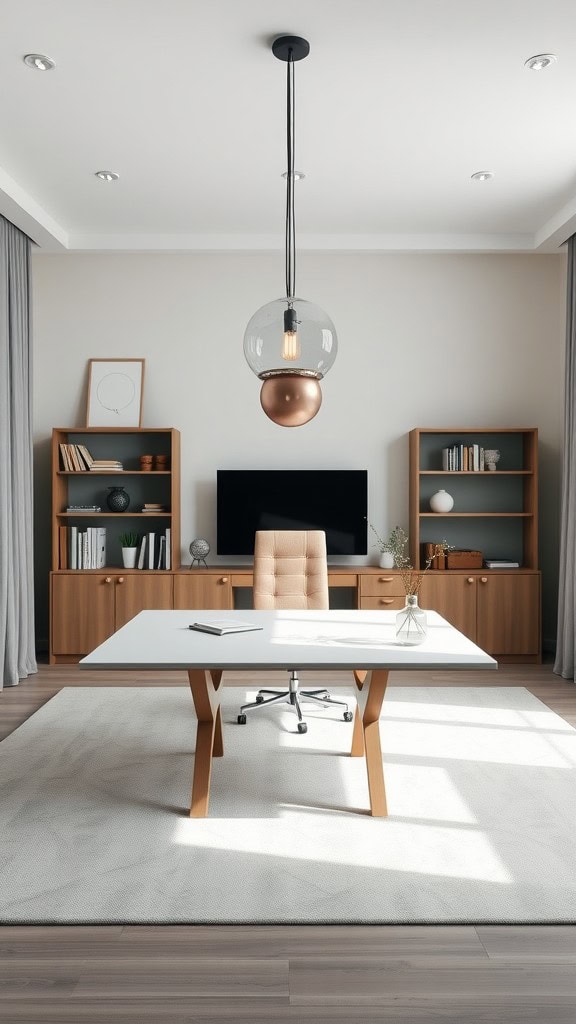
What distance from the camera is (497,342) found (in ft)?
18.9

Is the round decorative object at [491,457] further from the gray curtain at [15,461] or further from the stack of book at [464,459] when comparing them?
the gray curtain at [15,461]

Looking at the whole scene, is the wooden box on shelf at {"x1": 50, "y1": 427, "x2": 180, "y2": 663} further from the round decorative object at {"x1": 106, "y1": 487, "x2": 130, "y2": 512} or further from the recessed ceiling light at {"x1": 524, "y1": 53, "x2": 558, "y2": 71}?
the recessed ceiling light at {"x1": 524, "y1": 53, "x2": 558, "y2": 71}

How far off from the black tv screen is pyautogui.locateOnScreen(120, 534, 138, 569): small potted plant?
0.60m

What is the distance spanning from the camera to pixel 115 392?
5.68m

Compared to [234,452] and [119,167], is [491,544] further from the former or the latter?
[119,167]

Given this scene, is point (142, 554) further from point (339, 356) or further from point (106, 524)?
point (339, 356)

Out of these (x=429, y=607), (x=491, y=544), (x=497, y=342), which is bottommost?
(x=429, y=607)

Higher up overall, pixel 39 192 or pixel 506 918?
pixel 39 192

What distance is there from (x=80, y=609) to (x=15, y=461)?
3.62 feet

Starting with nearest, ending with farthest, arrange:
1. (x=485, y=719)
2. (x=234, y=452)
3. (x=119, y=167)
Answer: (x=485, y=719)
(x=119, y=167)
(x=234, y=452)

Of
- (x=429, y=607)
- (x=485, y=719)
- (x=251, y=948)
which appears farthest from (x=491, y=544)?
(x=251, y=948)

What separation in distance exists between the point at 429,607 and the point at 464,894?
313cm

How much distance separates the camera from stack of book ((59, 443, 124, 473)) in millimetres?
5445

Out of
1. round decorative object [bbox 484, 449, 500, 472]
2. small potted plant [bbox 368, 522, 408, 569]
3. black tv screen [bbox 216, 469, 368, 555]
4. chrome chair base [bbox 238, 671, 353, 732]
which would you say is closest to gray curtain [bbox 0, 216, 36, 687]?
black tv screen [bbox 216, 469, 368, 555]
